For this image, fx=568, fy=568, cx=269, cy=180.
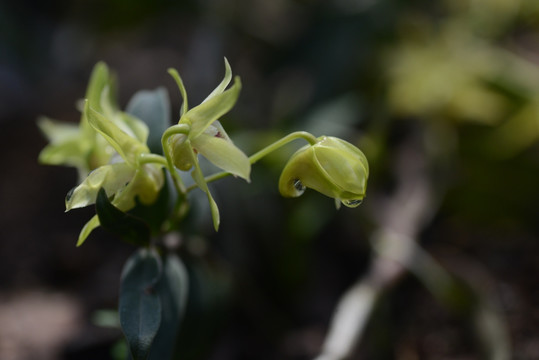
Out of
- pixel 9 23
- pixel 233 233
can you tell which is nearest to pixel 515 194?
pixel 233 233

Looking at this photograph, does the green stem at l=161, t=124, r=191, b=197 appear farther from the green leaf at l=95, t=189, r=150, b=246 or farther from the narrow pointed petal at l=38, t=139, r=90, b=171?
the narrow pointed petal at l=38, t=139, r=90, b=171

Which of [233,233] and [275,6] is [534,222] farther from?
[275,6]

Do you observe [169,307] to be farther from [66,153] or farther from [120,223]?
[66,153]

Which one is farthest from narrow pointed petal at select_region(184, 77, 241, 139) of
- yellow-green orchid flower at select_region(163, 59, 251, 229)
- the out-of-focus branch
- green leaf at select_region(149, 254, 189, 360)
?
the out-of-focus branch

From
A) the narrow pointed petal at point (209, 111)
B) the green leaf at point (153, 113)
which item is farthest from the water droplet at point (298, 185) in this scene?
the green leaf at point (153, 113)

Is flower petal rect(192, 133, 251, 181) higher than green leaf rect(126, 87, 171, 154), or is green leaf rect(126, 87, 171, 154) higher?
flower petal rect(192, 133, 251, 181)

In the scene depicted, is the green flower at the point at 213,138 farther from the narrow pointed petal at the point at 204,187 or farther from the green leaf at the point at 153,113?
the green leaf at the point at 153,113

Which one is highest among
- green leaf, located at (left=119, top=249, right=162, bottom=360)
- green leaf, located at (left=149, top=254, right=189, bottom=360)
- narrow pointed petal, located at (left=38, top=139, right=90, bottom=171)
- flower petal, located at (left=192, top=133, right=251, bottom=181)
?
flower petal, located at (left=192, top=133, right=251, bottom=181)
